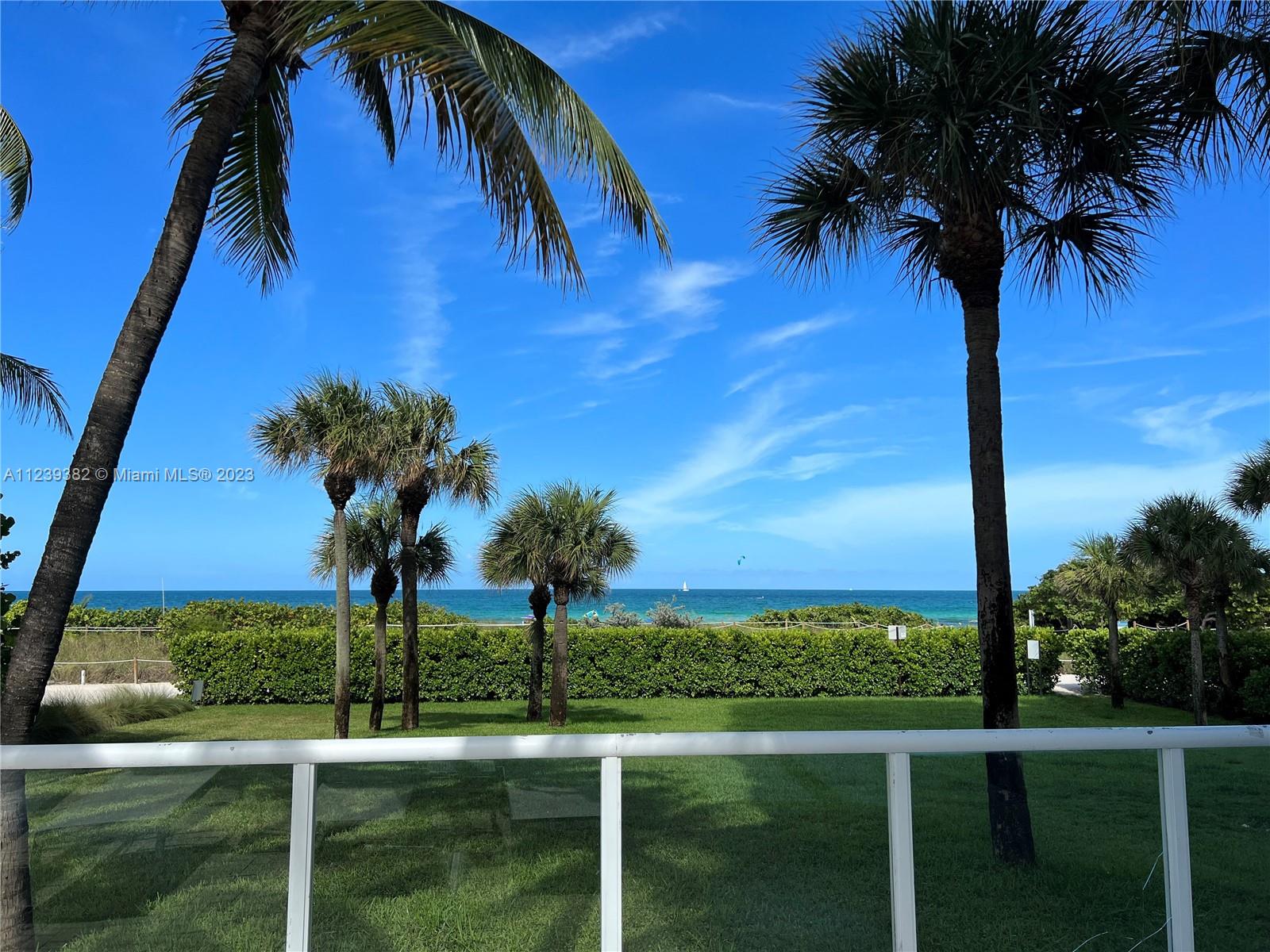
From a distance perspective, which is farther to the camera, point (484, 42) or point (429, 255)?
point (429, 255)

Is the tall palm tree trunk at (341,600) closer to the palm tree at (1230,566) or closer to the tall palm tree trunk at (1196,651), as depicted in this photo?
the tall palm tree trunk at (1196,651)

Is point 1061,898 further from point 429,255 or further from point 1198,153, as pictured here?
point 429,255

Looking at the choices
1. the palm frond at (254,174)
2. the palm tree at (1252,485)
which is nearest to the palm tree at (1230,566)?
the palm tree at (1252,485)

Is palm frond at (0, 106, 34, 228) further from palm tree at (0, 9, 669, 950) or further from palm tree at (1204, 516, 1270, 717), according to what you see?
palm tree at (1204, 516, 1270, 717)

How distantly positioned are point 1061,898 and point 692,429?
8155cm

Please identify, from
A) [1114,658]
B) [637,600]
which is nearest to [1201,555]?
[1114,658]

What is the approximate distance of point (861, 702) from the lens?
57.9 feet

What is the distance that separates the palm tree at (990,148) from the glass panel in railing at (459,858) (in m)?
3.99

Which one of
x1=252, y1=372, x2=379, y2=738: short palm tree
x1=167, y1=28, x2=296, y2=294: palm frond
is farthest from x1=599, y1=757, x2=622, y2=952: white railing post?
x1=252, y1=372, x2=379, y2=738: short palm tree

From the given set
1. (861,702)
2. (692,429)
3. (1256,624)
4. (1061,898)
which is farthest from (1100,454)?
(1061,898)

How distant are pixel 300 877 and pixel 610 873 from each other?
681 mm

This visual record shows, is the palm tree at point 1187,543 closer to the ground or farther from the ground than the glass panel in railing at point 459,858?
farther from the ground

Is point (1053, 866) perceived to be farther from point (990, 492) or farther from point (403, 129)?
point (403, 129)

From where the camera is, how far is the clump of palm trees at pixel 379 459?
11.6 metres
